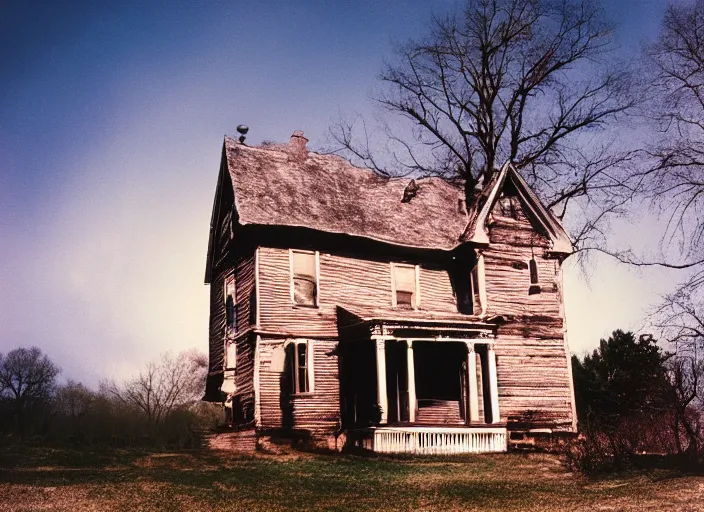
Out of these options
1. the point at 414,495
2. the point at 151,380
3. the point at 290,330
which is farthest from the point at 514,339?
the point at 151,380

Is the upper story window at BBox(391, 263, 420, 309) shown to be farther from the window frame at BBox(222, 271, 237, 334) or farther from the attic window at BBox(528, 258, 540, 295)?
the window frame at BBox(222, 271, 237, 334)

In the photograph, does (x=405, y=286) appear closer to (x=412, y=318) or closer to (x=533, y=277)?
(x=412, y=318)

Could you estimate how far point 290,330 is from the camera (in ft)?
80.8

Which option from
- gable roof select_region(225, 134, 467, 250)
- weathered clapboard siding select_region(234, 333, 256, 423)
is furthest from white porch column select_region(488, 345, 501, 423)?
weathered clapboard siding select_region(234, 333, 256, 423)

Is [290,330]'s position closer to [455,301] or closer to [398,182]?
[455,301]

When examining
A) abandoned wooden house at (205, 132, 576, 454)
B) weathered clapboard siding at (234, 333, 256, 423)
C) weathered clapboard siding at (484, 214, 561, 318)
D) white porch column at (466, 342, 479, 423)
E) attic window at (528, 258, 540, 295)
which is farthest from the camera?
attic window at (528, 258, 540, 295)

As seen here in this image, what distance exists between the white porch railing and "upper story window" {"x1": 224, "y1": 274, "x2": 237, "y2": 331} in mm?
7510

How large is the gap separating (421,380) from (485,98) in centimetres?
1455

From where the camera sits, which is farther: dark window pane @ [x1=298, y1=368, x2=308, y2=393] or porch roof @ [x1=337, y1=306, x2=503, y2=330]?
dark window pane @ [x1=298, y1=368, x2=308, y2=393]

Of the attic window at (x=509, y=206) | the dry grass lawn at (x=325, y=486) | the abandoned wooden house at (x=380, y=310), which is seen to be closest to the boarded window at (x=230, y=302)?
the abandoned wooden house at (x=380, y=310)

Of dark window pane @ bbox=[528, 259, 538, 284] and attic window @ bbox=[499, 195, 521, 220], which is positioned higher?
attic window @ bbox=[499, 195, 521, 220]

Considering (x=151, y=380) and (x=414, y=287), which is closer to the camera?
(x=414, y=287)

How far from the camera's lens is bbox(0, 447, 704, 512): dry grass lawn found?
12.8 m

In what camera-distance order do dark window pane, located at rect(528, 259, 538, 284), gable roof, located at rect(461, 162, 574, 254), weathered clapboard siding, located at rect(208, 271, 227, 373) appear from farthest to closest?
weathered clapboard siding, located at rect(208, 271, 227, 373) → gable roof, located at rect(461, 162, 574, 254) → dark window pane, located at rect(528, 259, 538, 284)
